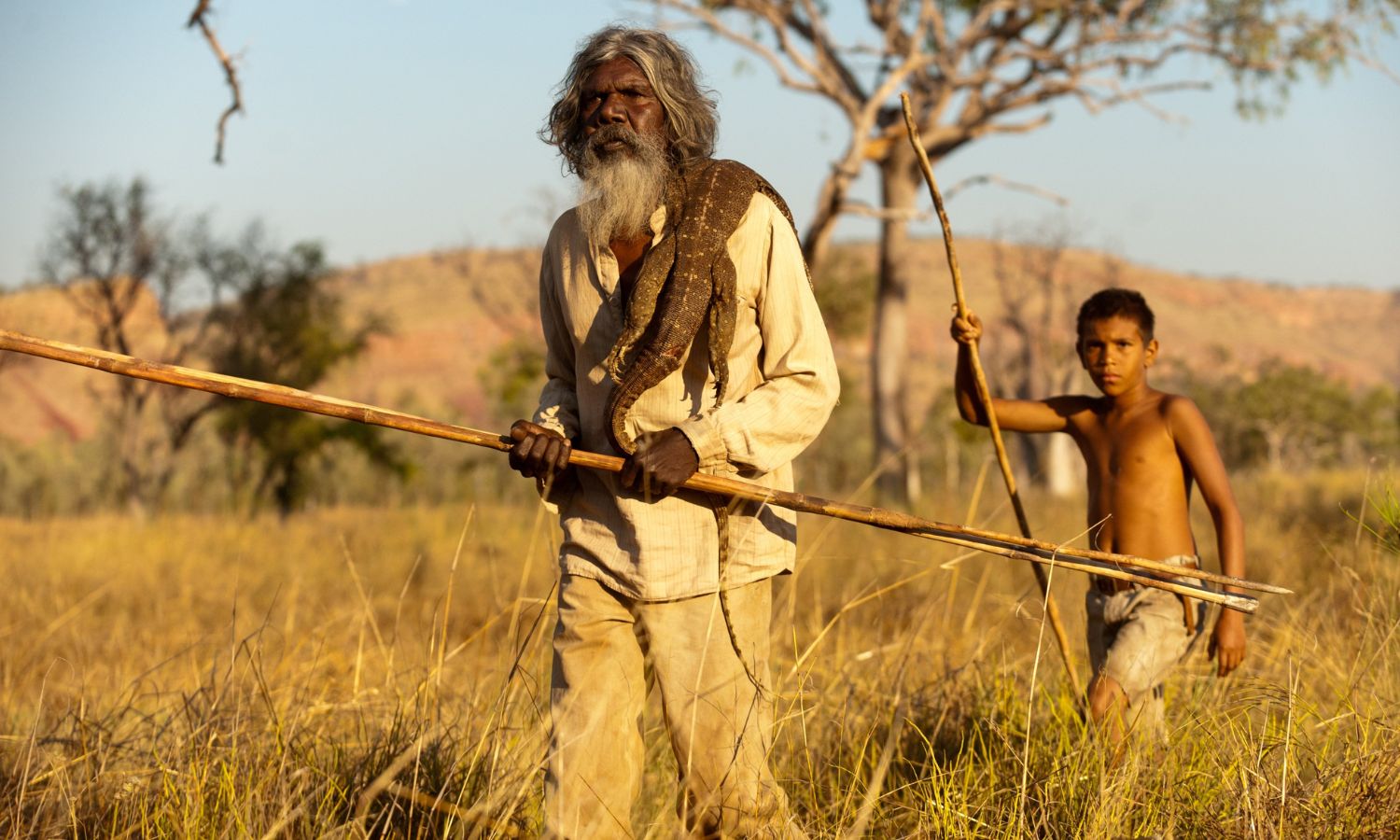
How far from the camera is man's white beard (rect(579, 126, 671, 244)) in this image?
2.76 metres

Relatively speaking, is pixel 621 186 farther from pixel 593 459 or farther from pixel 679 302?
pixel 593 459

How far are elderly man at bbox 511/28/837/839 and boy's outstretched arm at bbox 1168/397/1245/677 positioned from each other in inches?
45.6

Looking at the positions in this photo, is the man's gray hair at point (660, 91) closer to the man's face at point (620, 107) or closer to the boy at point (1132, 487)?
the man's face at point (620, 107)

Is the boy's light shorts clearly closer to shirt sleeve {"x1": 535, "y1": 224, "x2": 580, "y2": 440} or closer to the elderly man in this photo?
the elderly man

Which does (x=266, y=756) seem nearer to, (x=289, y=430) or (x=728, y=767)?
(x=728, y=767)

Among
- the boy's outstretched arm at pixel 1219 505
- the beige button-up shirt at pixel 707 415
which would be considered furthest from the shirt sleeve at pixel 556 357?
the boy's outstretched arm at pixel 1219 505

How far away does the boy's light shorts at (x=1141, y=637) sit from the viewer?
3.26 metres

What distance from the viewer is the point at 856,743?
3652 millimetres

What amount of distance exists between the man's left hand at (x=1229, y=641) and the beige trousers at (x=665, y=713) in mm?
1251

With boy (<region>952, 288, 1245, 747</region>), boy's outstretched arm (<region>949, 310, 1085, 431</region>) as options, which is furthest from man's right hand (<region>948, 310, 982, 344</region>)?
boy's outstretched arm (<region>949, 310, 1085, 431</region>)

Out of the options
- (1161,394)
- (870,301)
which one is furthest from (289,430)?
(1161,394)

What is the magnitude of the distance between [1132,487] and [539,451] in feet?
5.45

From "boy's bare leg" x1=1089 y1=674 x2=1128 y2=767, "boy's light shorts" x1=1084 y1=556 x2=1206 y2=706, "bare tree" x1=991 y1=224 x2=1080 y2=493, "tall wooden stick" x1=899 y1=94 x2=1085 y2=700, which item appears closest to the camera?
"tall wooden stick" x1=899 y1=94 x2=1085 y2=700

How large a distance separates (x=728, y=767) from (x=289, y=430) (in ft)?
55.2
